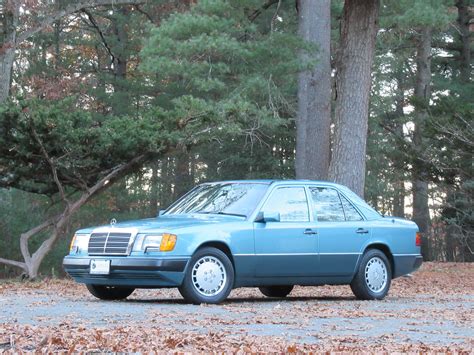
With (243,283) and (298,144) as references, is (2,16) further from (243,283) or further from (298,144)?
(243,283)

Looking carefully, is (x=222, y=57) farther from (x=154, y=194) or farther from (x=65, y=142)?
(x=154, y=194)

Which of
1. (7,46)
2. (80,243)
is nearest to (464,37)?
(7,46)

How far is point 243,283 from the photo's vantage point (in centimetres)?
1269

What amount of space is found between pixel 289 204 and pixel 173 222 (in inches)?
74.0

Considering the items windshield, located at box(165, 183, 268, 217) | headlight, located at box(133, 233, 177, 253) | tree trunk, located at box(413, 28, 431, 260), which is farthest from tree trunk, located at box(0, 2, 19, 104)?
headlight, located at box(133, 233, 177, 253)

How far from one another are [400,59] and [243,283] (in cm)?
3000

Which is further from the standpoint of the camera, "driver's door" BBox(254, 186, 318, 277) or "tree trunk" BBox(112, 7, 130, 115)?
"tree trunk" BBox(112, 7, 130, 115)

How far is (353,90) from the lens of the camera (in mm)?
20359

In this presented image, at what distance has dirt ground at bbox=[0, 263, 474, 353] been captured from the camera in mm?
7770

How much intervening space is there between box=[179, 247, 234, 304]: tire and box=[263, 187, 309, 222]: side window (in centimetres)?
124

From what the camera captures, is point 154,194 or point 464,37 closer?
point 154,194

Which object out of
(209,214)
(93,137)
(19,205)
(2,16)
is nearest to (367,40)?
(93,137)

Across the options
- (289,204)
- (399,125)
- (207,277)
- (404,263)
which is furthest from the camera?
(399,125)

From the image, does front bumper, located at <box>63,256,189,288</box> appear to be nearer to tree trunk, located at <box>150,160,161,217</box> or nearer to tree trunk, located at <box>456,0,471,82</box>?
A: tree trunk, located at <box>150,160,161,217</box>
